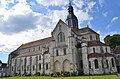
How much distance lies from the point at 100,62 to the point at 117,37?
28.2 metres

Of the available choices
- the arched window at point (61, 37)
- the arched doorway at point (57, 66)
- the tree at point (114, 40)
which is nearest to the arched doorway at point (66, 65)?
the arched doorway at point (57, 66)

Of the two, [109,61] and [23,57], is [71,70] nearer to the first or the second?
[109,61]

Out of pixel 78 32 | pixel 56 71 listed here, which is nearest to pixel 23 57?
pixel 56 71

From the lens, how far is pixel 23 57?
6738 centimetres

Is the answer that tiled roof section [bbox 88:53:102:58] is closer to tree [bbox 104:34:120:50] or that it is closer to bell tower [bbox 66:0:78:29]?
bell tower [bbox 66:0:78:29]

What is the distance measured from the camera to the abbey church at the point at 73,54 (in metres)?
43.0

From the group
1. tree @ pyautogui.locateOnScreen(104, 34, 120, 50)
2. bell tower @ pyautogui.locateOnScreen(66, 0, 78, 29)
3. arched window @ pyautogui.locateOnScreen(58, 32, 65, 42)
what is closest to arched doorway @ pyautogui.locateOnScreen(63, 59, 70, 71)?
arched window @ pyautogui.locateOnScreen(58, 32, 65, 42)

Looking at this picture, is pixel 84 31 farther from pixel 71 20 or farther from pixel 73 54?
pixel 73 54

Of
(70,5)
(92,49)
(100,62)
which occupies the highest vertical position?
(70,5)

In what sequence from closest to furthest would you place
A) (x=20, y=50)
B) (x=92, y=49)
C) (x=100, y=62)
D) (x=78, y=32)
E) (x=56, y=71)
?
(x=100, y=62)
(x=92, y=49)
(x=56, y=71)
(x=78, y=32)
(x=20, y=50)

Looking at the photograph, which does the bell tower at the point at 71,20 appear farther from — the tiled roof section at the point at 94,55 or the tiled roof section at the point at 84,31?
the tiled roof section at the point at 94,55

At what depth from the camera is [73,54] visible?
4606 cm

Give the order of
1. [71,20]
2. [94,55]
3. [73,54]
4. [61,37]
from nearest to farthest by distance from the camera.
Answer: [94,55] < [73,54] < [61,37] < [71,20]

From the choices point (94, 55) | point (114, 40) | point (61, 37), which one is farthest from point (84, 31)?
point (114, 40)
